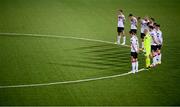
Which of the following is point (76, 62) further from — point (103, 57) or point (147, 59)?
point (147, 59)

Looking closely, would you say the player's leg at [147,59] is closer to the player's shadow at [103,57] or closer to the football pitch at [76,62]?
the football pitch at [76,62]

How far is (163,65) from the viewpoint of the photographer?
24016mm

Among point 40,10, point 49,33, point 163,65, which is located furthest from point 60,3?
point 163,65

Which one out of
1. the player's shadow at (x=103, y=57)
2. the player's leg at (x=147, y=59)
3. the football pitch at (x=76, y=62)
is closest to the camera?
the football pitch at (x=76, y=62)

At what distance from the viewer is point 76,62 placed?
79.3 ft

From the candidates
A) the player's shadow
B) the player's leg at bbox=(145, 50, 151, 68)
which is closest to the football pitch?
the player's shadow

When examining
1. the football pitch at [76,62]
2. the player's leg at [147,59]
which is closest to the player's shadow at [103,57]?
the football pitch at [76,62]

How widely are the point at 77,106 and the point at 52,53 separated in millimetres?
9042

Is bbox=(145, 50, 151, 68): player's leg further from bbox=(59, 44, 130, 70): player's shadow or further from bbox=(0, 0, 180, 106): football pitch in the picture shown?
bbox=(59, 44, 130, 70): player's shadow

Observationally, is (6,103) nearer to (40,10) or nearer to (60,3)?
(40,10)

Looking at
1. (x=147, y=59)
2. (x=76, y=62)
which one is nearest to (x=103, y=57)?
(x=76, y=62)

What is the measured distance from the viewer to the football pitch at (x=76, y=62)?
739 inches

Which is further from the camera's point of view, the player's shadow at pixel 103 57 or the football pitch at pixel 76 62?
the player's shadow at pixel 103 57

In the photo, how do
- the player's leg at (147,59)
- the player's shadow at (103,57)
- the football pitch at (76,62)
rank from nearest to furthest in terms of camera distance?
the football pitch at (76,62) < the player's leg at (147,59) < the player's shadow at (103,57)
